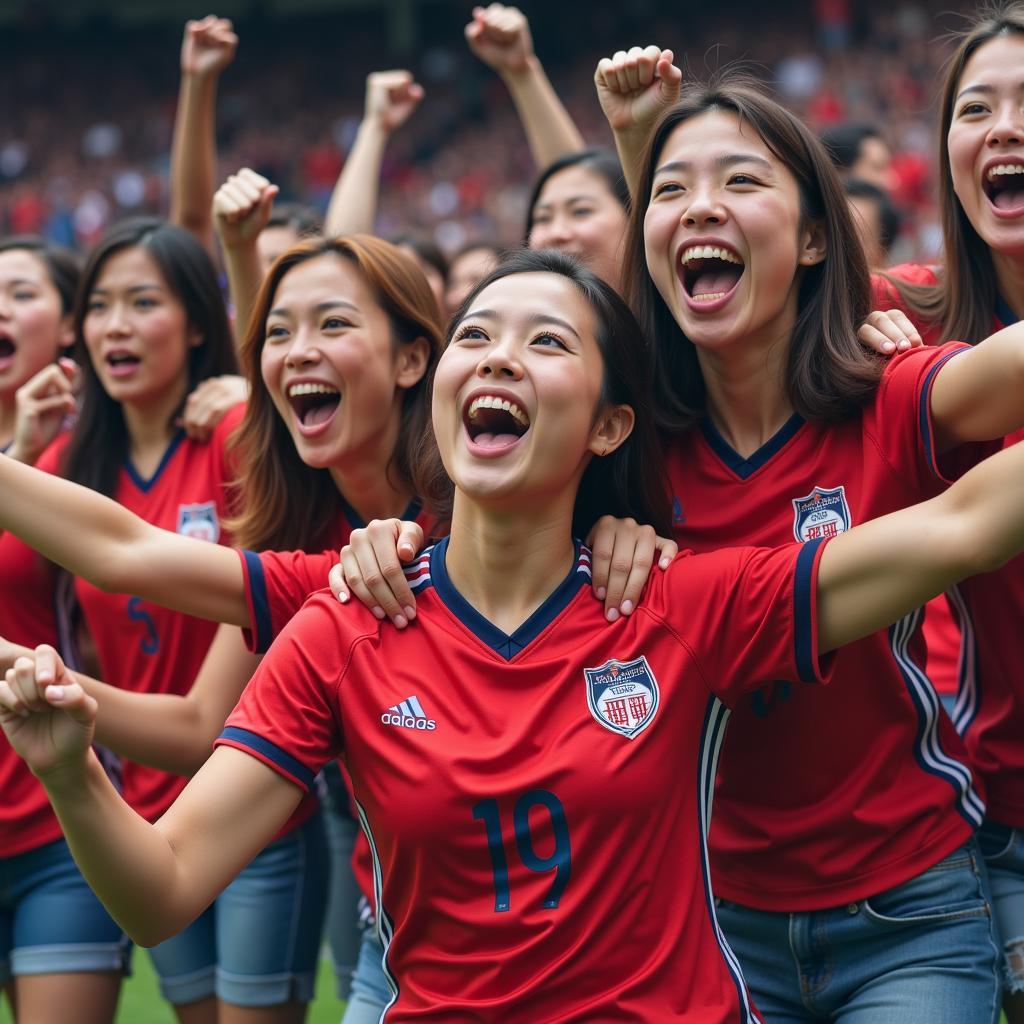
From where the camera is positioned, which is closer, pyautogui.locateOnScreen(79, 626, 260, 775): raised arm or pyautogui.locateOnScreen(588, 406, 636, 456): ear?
pyautogui.locateOnScreen(588, 406, 636, 456): ear

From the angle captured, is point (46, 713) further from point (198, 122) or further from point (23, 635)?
point (198, 122)

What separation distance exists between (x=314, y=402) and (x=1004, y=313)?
5.21ft

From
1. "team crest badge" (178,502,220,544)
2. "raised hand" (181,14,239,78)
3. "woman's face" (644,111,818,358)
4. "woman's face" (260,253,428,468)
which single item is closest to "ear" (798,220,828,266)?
"woman's face" (644,111,818,358)

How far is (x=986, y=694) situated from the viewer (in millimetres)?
3205

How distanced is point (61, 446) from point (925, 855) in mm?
2687

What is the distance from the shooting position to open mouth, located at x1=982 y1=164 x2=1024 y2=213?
3.14m

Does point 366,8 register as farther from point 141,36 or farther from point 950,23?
point 950,23

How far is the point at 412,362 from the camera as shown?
144 inches

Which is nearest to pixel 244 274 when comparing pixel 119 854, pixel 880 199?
pixel 119 854

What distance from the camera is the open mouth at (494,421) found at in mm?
2689

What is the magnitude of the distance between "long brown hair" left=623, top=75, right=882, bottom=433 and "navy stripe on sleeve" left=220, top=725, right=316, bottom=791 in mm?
1038

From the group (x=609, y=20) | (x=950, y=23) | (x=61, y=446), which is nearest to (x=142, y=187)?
(x=609, y=20)

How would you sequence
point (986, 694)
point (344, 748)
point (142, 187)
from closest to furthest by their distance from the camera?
point (344, 748) < point (986, 694) < point (142, 187)

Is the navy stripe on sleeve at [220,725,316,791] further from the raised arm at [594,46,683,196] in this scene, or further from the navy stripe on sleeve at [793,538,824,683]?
the raised arm at [594,46,683,196]
